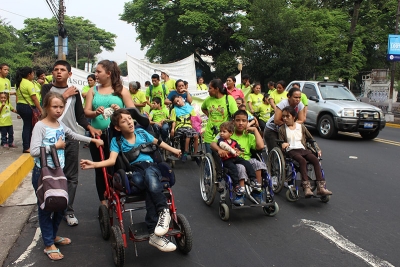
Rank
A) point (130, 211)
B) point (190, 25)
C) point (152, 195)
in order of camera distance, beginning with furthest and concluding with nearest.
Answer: point (190, 25)
point (130, 211)
point (152, 195)

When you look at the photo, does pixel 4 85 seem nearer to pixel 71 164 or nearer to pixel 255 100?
pixel 71 164

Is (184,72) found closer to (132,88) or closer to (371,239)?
(132,88)

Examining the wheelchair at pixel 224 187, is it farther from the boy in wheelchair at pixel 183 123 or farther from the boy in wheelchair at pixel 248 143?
the boy in wheelchair at pixel 183 123

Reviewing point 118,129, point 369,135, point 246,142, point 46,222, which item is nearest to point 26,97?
point 118,129

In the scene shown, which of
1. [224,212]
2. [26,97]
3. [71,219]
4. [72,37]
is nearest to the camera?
[71,219]

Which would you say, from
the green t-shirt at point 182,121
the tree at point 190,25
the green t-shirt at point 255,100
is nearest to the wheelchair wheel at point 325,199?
the green t-shirt at point 182,121

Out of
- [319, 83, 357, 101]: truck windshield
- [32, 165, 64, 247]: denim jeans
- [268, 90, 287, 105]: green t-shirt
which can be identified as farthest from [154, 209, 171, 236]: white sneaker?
[319, 83, 357, 101]: truck windshield

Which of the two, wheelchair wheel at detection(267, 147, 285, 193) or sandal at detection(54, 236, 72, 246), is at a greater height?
wheelchair wheel at detection(267, 147, 285, 193)

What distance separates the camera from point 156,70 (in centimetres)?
1381

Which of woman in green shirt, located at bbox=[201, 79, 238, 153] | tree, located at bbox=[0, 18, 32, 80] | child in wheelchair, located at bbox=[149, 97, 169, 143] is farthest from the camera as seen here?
tree, located at bbox=[0, 18, 32, 80]

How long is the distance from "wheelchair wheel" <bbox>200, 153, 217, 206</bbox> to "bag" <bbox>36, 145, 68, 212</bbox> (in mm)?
2273

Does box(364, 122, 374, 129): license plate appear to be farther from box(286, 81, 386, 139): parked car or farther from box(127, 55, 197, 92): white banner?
box(127, 55, 197, 92): white banner

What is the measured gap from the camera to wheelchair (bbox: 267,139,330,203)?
5.66m

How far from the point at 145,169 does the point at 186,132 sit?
4.30m
